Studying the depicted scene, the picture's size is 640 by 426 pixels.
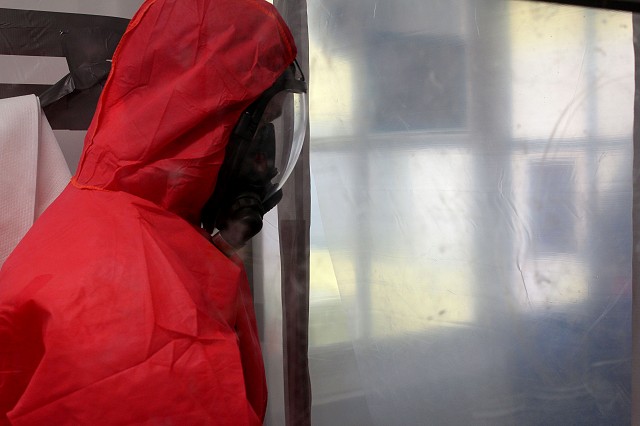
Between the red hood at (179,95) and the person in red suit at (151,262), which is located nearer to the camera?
the person in red suit at (151,262)

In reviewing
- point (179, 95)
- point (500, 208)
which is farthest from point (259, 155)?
point (500, 208)

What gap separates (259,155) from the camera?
0.72 metres

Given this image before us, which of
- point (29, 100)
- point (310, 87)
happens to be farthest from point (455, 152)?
point (29, 100)

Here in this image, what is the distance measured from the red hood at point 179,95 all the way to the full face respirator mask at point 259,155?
0.01m

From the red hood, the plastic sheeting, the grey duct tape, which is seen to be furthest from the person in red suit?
the grey duct tape

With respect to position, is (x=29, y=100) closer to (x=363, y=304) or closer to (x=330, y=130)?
(x=330, y=130)

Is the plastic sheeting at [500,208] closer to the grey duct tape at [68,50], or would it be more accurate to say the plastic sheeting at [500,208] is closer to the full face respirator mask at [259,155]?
the full face respirator mask at [259,155]

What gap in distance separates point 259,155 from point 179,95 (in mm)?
103

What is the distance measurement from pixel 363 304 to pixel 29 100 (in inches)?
24.2

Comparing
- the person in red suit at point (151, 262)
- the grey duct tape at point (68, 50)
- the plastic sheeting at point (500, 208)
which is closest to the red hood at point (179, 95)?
the person in red suit at point (151, 262)

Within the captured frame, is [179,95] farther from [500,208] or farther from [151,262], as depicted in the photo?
[500,208]

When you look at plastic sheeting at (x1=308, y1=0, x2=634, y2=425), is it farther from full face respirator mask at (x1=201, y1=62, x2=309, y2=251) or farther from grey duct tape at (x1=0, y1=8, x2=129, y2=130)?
grey duct tape at (x1=0, y1=8, x2=129, y2=130)

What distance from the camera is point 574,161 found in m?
0.65

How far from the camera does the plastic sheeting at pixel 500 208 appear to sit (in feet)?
2.12
